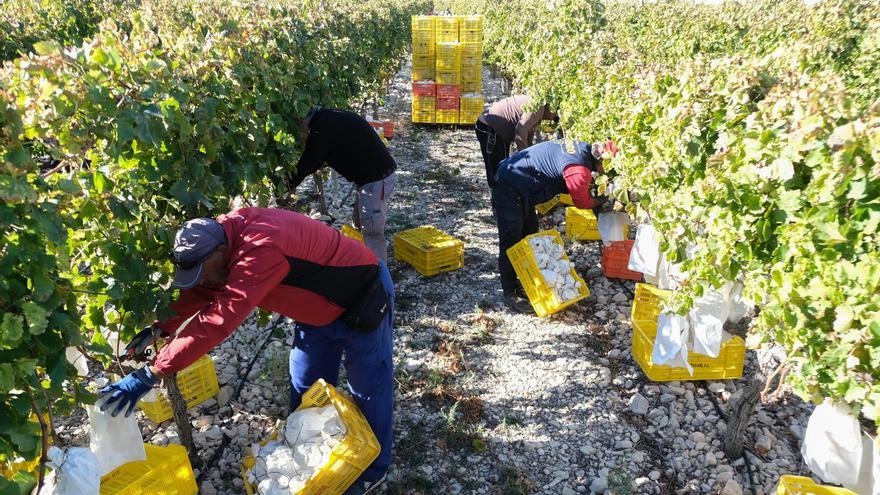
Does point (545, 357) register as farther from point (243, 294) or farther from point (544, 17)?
point (544, 17)

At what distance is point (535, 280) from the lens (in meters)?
5.00

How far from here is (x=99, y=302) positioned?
2637mm

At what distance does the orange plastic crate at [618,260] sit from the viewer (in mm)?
5570

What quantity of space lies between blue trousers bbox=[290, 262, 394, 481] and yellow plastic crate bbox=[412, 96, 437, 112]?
29.3 feet

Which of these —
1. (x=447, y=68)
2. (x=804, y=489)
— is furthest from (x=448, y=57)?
(x=804, y=489)

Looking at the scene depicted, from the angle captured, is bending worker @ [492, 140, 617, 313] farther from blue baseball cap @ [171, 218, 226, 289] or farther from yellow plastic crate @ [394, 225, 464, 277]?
blue baseball cap @ [171, 218, 226, 289]

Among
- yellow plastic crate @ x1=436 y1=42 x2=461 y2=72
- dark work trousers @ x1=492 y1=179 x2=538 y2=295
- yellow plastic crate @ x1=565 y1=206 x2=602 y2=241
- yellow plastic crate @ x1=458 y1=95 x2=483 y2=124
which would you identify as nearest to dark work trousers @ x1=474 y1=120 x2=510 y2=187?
yellow plastic crate @ x1=565 y1=206 x2=602 y2=241

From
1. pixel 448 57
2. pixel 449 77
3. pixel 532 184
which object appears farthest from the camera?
pixel 449 77

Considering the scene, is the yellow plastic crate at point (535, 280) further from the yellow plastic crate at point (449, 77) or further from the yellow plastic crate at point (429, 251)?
the yellow plastic crate at point (449, 77)

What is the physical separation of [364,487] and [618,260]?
3.47m

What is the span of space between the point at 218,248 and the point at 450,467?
205cm

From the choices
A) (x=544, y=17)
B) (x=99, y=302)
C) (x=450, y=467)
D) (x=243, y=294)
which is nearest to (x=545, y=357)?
(x=450, y=467)

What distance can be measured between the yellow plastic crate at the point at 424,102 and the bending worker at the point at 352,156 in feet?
22.0

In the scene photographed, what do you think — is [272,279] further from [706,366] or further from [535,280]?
[706,366]
